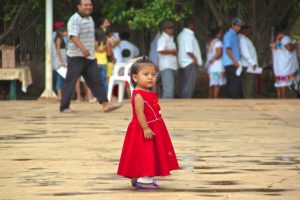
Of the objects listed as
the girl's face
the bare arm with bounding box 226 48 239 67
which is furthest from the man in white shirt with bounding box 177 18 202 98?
the girl's face

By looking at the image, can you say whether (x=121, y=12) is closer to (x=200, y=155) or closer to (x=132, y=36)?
(x=132, y=36)

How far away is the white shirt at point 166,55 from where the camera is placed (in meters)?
22.3

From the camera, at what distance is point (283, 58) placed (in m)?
23.1

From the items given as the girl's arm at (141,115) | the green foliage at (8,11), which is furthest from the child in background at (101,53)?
the girl's arm at (141,115)

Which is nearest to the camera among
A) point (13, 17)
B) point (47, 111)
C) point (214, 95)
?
point (47, 111)

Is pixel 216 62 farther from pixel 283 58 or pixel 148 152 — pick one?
pixel 148 152

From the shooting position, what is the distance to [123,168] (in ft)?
28.0

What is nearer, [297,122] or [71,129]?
[71,129]

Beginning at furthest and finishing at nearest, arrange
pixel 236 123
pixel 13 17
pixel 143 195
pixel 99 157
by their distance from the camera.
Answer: pixel 13 17 < pixel 236 123 < pixel 99 157 < pixel 143 195

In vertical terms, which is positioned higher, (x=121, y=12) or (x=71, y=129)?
(x=121, y=12)

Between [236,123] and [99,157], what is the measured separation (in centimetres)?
460

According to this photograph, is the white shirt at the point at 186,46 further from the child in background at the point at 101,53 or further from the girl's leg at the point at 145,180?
the girl's leg at the point at 145,180

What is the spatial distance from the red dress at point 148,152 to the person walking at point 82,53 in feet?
25.7

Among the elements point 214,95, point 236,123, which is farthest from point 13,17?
point 236,123
